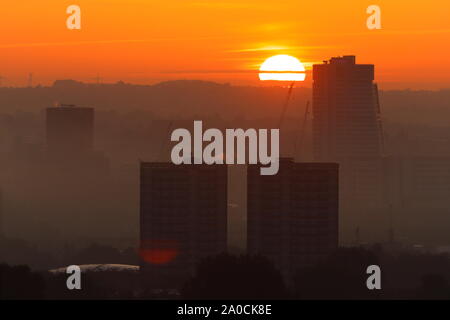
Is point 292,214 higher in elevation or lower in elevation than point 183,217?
higher

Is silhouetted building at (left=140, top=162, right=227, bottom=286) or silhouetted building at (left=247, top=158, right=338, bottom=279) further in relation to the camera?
silhouetted building at (left=140, top=162, right=227, bottom=286)

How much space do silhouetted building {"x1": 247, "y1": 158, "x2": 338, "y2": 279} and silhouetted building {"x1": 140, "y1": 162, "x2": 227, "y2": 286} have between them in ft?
11.6

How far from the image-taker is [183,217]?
536ft

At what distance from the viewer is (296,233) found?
161 metres

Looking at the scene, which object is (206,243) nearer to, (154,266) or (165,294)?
(154,266)

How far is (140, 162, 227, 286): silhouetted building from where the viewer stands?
525 feet

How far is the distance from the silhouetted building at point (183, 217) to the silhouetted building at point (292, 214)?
352 centimetres

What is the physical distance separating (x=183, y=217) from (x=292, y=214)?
11586 mm

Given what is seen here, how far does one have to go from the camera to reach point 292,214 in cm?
16162

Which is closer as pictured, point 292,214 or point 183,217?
point 292,214

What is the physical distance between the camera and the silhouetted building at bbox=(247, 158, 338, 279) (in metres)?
159

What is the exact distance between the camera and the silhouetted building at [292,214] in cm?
15938

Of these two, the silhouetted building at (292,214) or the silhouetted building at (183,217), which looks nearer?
the silhouetted building at (292,214)
